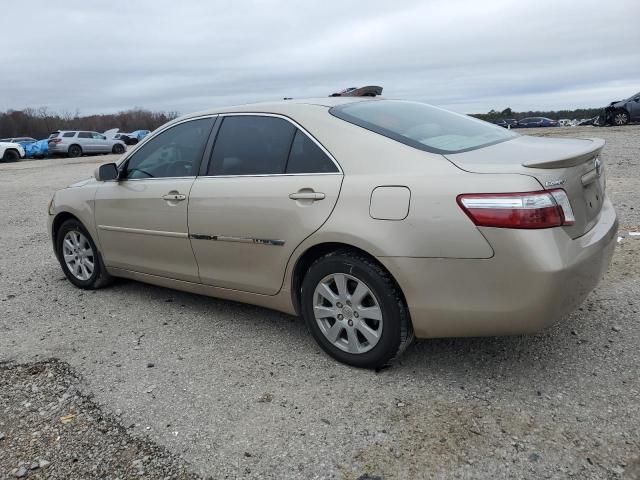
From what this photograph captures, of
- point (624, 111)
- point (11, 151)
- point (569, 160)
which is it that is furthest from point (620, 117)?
point (11, 151)

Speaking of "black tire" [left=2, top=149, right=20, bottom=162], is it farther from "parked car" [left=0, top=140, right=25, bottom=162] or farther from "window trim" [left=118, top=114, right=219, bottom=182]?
"window trim" [left=118, top=114, right=219, bottom=182]

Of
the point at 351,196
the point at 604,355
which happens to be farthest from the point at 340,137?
the point at 604,355

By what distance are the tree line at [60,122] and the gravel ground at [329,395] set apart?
193 feet

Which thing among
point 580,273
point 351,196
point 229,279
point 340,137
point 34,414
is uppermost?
point 340,137

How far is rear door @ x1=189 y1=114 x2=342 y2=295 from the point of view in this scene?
325cm

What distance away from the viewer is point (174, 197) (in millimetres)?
3971

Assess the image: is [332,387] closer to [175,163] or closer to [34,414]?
[34,414]

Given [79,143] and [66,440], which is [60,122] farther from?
[66,440]

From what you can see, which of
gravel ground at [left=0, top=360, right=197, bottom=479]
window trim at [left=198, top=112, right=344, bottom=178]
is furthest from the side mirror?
gravel ground at [left=0, top=360, right=197, bottom=479]

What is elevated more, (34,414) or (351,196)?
(351,196)

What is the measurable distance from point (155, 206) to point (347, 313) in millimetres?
1810

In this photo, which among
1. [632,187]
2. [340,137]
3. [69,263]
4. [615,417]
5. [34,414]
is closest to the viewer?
[615,417]

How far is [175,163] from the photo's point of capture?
417cm

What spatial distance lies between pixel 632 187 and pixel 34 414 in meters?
8.25
